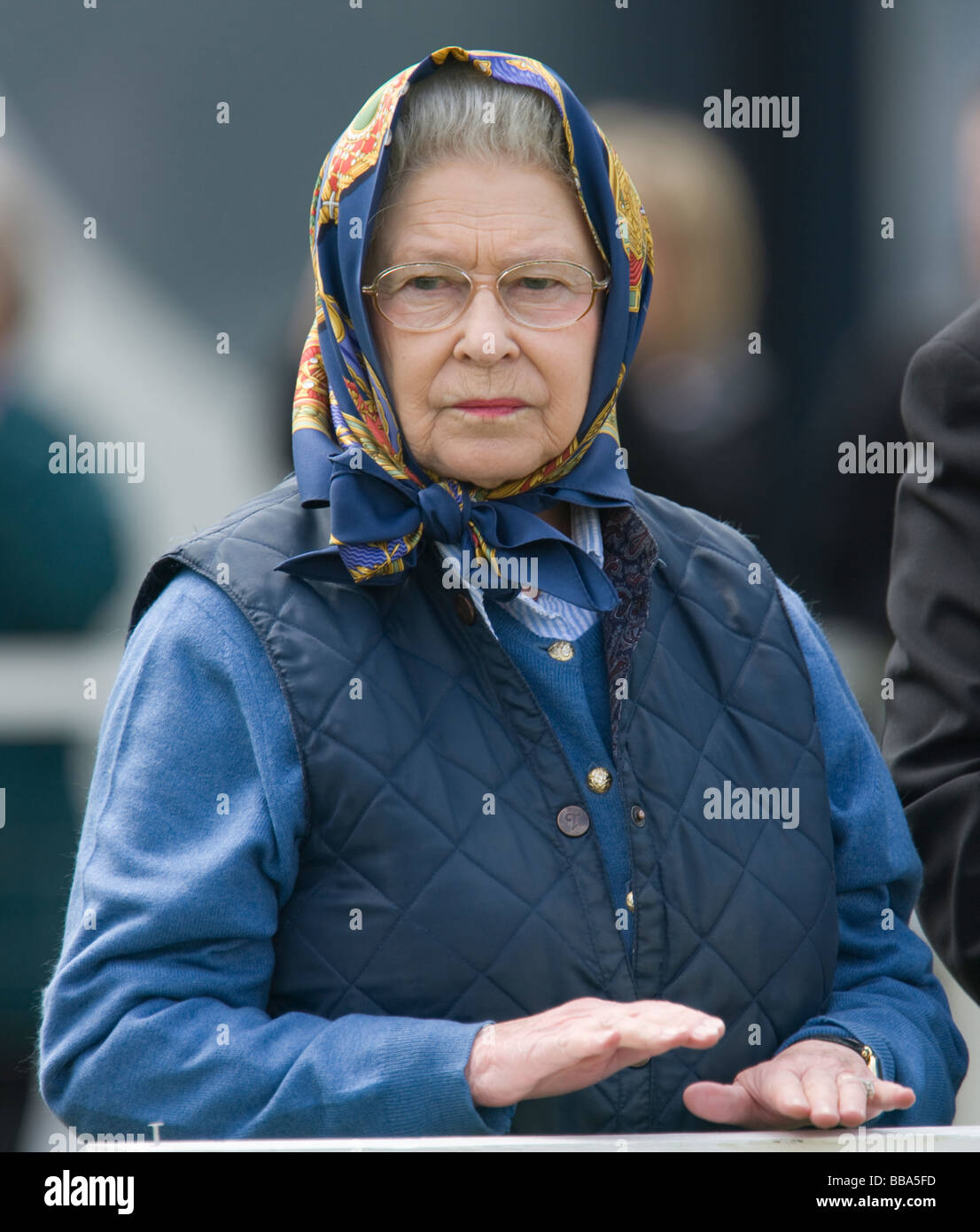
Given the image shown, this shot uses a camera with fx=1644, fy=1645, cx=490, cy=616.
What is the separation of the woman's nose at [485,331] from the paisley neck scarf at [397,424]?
4.2 inches

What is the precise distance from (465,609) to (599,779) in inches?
9.6

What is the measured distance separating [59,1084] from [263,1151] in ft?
1.06

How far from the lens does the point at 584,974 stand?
1746 mm

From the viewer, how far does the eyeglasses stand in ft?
6.24

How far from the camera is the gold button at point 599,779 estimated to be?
182 cm

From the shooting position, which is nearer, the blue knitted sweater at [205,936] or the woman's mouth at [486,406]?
the blue knitted sweater at [205,936]

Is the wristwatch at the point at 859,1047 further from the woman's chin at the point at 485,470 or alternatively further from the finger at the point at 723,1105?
the woman's chin at the point at 485,470

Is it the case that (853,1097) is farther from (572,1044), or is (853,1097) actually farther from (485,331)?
(485,331)

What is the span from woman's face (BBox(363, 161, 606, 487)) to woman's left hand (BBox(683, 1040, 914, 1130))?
0.74 metres

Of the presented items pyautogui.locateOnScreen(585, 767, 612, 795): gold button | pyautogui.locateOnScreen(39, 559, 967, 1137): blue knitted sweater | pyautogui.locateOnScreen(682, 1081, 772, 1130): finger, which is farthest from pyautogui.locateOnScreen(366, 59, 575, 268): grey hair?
pyautogui.locateOnScreen(682, 1081, 772, 1130): finger

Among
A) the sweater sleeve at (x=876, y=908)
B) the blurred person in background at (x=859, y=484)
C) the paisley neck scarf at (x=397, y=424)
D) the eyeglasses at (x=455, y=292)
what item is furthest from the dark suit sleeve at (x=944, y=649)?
the blurred person in background at (x=859, y=484)

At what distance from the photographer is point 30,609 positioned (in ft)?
10.8

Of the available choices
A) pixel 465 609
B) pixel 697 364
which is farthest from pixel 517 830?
pixel 697 364

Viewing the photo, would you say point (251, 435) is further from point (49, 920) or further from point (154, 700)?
point (154, 700)
